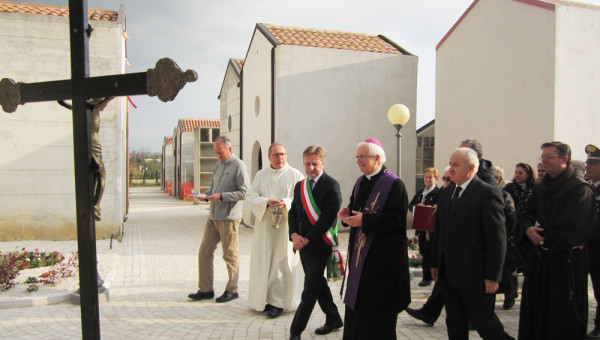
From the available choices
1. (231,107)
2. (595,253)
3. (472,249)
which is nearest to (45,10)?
(231,107)

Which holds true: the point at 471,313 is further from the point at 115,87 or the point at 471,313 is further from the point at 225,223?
the point at 225,223

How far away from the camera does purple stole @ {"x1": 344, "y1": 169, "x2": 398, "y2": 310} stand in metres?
3.78

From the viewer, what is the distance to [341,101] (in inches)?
543

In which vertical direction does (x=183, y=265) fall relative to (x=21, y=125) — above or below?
below

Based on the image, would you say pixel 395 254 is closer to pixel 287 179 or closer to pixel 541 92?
pixel 287 179

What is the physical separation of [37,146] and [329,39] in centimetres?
883

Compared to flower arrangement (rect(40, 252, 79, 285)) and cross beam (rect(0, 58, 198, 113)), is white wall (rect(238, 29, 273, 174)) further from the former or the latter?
cross beam (rect(0, 58, 198, 113))

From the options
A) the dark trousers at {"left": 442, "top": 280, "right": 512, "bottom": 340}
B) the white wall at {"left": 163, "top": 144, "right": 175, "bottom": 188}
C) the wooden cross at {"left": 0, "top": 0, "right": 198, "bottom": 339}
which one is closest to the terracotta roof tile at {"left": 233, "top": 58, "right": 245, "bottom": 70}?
the dark trousers at {"left": 442, "top": 280, "right": 512, "bottom": 340}

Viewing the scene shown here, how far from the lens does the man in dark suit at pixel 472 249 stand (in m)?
3.65

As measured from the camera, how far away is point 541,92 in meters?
9.41

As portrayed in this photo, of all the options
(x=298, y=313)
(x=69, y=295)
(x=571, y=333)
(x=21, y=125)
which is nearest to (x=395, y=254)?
(x=298, y=313)

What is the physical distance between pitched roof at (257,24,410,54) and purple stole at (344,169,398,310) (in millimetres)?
10379

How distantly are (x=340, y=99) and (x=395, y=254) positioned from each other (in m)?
10.4

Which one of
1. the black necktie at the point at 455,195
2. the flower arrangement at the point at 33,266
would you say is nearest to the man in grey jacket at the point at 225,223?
the flower arrangement at the point at 33,266
